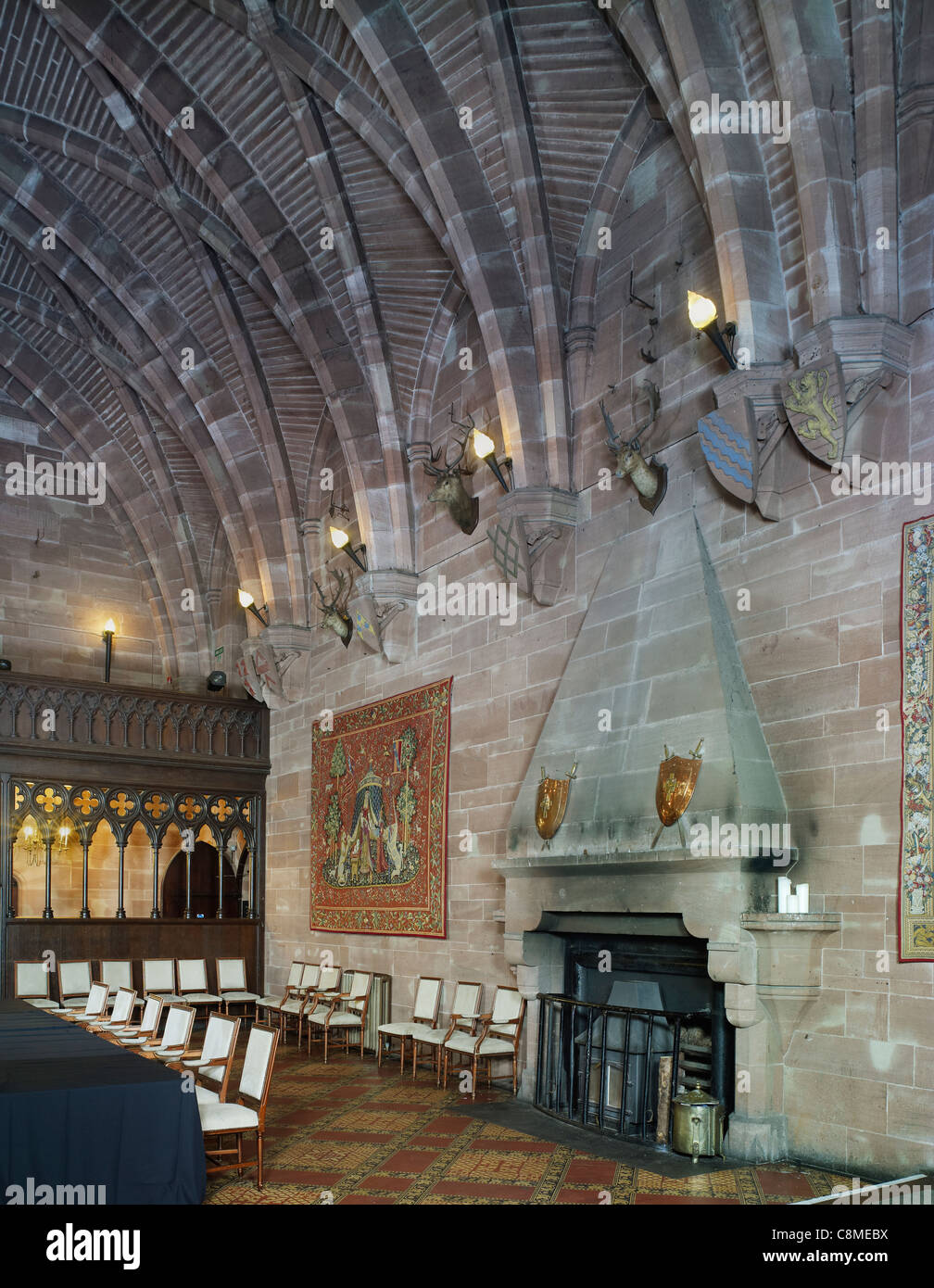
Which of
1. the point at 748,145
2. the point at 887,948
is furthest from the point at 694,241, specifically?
the point at 887,948

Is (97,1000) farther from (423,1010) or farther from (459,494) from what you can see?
(459,494)

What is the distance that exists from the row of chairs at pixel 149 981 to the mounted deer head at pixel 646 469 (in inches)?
243

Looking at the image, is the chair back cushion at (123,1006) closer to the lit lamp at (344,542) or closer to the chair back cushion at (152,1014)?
the chair back cushion at (152,1014)

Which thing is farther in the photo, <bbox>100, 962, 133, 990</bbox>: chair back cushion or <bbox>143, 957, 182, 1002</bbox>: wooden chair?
<bbox>143, 957, 182, 1002</bbox>: wooden chair

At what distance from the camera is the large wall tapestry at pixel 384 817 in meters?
10.0

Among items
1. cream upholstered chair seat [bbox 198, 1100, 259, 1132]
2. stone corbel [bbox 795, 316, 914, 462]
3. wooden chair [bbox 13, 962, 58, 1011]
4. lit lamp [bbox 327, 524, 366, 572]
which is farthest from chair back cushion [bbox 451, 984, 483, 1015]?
stone corbel [bbox 795, 316, 914, 462]

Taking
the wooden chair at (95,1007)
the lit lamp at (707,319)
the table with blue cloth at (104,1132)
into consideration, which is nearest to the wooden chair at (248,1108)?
the table with blue cloth at (104,1132)

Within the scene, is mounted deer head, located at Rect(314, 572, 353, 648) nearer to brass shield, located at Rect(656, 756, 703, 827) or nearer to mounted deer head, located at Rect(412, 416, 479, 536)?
mounted deer head, located at Rect(412, 416, 479, 536)

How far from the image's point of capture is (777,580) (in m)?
6.66

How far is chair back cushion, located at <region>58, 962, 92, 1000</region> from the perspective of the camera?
35.1ft

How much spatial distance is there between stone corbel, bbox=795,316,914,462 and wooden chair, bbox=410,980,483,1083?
4.88 meters

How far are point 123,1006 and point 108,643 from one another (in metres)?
6.36

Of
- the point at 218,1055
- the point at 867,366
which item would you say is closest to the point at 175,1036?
the point at 218,1055
